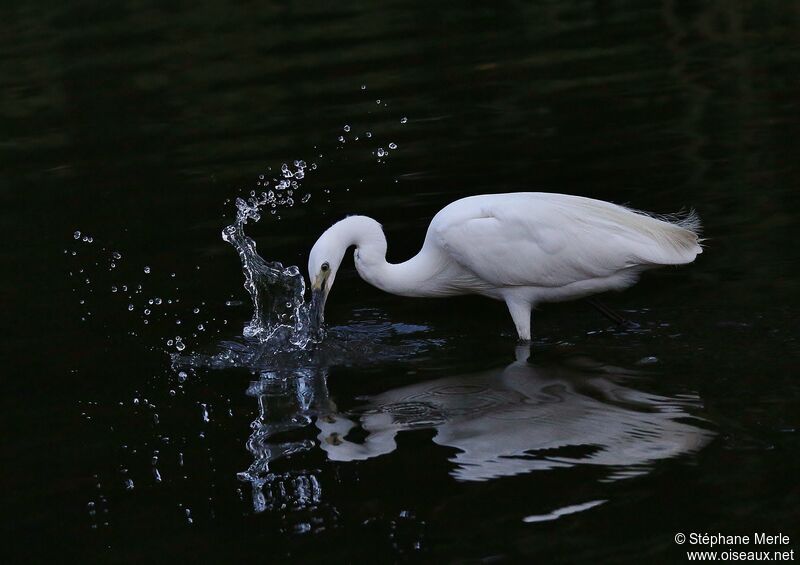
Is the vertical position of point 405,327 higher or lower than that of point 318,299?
lower

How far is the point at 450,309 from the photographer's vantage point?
328 inches

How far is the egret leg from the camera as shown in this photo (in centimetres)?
729

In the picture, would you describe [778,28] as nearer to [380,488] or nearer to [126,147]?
[126,147]

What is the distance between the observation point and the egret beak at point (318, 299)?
7082mm

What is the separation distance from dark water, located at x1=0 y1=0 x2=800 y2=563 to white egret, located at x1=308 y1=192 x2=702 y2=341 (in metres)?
0.37

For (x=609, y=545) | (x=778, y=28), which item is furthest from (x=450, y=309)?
(x=778, y=28)

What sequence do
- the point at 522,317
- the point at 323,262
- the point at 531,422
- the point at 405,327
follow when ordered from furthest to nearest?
the point at 405,327
the point at 522,317
the point at 323,262
the point at 531,422

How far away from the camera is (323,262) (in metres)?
7.02

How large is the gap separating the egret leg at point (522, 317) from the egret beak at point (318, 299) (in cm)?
114

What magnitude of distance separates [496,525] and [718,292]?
10.6ft

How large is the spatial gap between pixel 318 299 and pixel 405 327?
908mm

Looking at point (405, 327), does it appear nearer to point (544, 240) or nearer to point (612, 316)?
point (544, 240)

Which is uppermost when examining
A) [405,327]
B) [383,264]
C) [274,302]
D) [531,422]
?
[383,264]

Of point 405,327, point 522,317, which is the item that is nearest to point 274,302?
point 405,327
